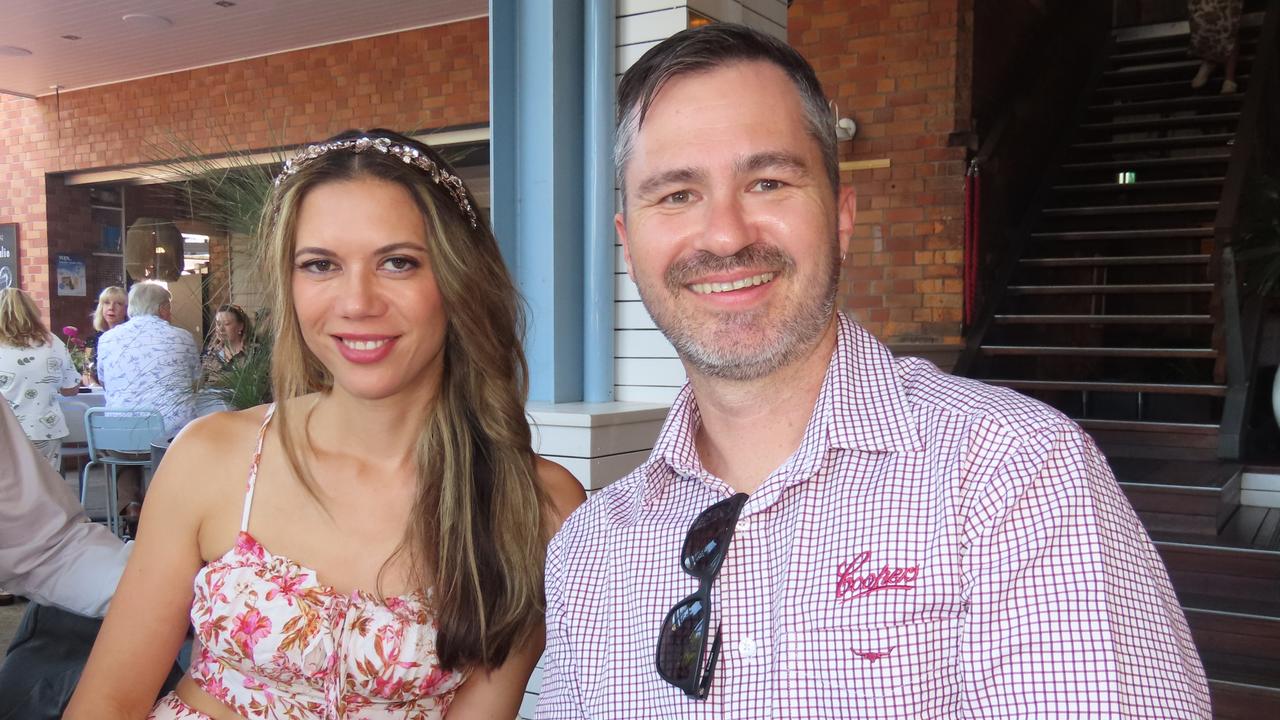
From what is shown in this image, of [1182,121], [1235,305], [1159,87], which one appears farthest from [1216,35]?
[1235,305]

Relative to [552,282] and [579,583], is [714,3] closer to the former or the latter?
[552,282]

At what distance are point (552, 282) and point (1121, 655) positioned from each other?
2008mm

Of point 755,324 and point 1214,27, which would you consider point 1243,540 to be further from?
point 1214,27

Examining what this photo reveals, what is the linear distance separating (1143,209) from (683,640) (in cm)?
636

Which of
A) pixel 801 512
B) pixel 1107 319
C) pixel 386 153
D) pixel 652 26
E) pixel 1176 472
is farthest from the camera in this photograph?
pixel 1107 319

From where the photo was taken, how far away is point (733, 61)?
1268mm

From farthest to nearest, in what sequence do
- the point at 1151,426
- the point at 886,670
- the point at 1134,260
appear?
the point at 1134,260 < the point at 1151,426 < the point at 886,670

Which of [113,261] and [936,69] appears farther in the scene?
[113,261]

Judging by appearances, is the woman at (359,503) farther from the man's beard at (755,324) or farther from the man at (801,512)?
the man's beard at (755,324)

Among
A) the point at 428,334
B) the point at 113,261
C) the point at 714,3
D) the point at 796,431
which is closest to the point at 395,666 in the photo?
the point at 428,334

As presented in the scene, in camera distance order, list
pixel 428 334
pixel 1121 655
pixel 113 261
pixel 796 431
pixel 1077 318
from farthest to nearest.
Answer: pixel 113 261 < pixel 1077 318 < pixel 428 334 < pixel 796 431 < pixel 1121 655

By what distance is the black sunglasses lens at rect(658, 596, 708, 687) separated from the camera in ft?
3.77

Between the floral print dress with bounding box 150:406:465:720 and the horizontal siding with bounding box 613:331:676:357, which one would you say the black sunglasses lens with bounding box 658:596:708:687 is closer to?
the floral print dress with bounding box 150:406:465:720

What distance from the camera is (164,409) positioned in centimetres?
524
